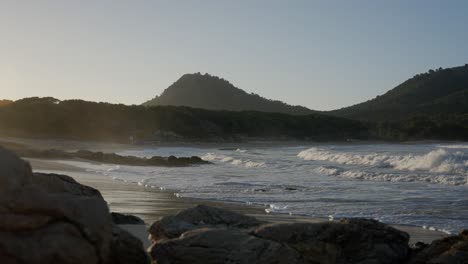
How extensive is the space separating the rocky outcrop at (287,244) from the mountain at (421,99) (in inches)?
3888

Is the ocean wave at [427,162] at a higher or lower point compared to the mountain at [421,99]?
lower

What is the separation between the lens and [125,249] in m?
5.81

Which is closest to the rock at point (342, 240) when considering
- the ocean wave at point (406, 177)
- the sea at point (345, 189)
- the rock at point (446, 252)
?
the rock at point (446, 252)

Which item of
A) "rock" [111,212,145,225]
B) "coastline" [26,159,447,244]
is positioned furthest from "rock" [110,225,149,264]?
"rock" [111,212,145,225]

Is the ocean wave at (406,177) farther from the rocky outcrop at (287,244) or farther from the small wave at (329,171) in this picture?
the rocky outcrop at (287,244)

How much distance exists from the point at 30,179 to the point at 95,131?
59.5m

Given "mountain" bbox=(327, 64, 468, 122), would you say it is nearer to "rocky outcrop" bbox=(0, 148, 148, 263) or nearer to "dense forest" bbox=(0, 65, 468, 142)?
"dense forest" bbox=(0, 65, 468, 142)

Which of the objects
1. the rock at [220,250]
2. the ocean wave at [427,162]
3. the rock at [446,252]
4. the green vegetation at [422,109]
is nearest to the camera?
the rock at [220,250]

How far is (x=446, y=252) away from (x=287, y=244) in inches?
56.1

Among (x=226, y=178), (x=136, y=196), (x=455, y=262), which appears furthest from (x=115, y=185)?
(x=455, y=262)

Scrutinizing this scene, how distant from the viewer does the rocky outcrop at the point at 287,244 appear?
5.58m

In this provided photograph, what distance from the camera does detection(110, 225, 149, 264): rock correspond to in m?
5.70

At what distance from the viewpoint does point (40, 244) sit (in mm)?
5098

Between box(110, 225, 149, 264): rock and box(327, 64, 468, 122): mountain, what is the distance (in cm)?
9950
